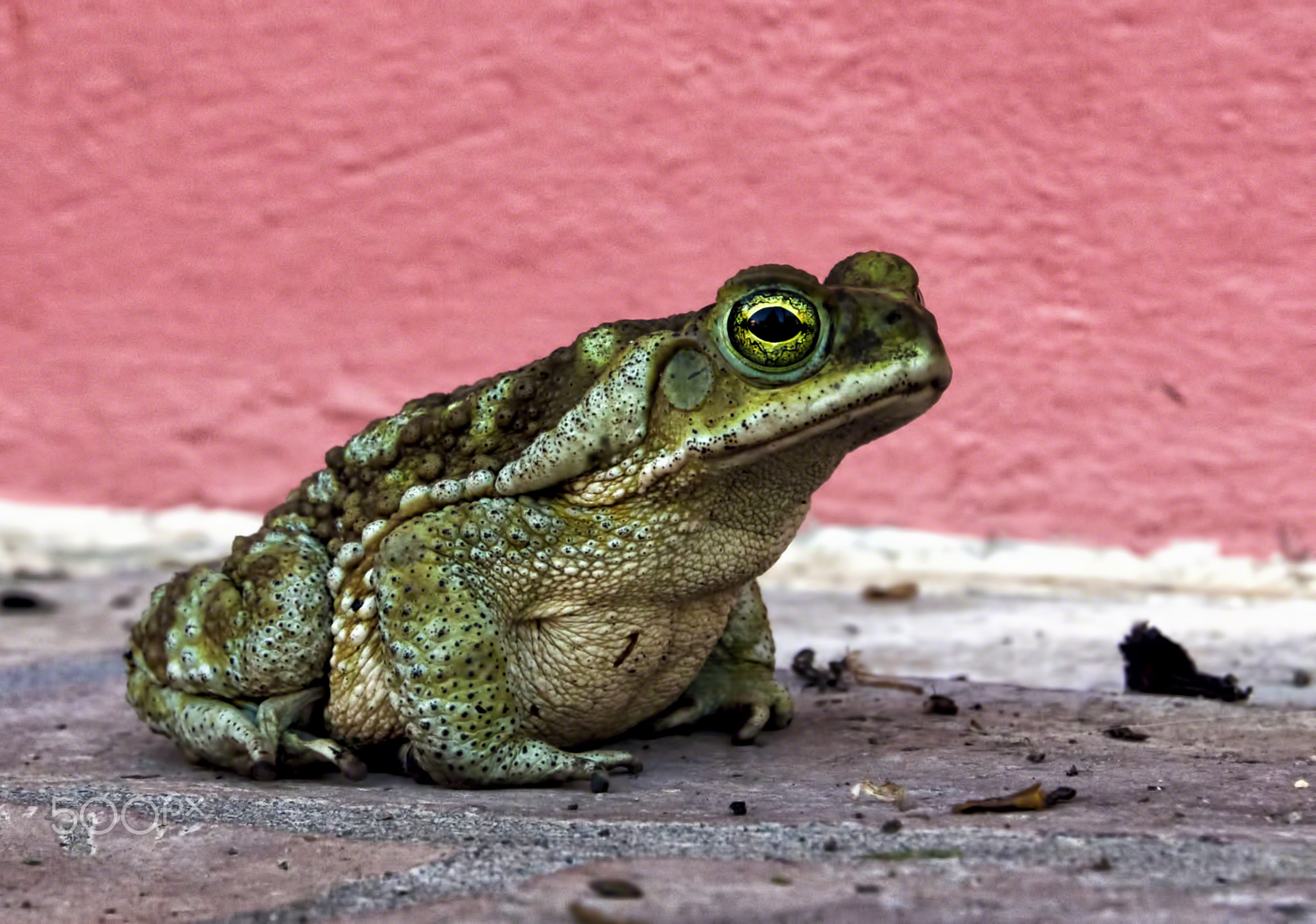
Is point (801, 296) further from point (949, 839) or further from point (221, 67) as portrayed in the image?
point (221, 67)

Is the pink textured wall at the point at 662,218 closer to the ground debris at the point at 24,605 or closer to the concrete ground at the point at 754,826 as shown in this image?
the ground debris at the point at 24,605

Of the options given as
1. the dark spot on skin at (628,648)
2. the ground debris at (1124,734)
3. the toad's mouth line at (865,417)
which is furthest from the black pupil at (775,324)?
the ground debris at (1124,734)

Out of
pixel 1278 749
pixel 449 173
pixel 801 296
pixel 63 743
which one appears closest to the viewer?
pixel 801 296

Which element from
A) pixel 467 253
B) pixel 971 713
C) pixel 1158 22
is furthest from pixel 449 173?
pixel 971 713

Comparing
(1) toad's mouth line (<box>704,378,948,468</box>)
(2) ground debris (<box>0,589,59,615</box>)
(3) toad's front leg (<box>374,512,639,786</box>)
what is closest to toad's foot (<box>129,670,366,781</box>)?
(3) toad's front leg (<box>374,512,639,786</box>)

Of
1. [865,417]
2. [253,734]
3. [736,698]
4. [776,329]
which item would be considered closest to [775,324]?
[776,329]
